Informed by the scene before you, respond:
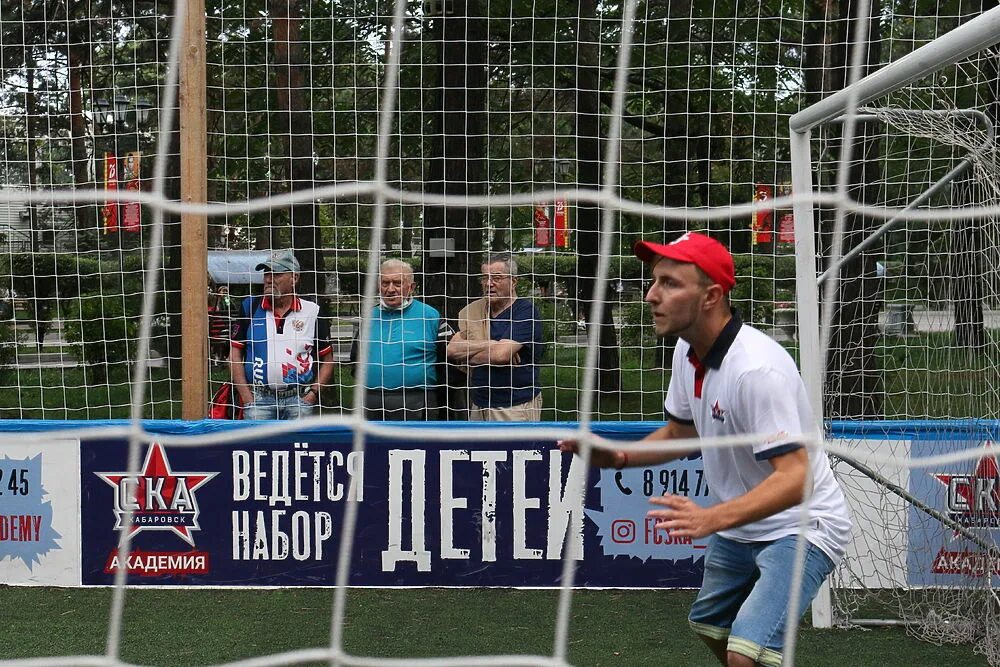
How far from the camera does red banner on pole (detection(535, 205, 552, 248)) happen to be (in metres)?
6.66

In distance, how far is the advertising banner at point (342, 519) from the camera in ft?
18.1

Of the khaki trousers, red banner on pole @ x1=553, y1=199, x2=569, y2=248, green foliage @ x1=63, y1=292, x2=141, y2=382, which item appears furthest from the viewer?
green foliage @ x1=63, y1=292, x2=141, y2=382

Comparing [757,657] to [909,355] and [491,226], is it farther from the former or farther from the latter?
[491,226]

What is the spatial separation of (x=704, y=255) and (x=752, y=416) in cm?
45

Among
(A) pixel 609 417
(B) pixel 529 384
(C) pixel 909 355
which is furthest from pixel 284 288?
(C) pixel 909 355

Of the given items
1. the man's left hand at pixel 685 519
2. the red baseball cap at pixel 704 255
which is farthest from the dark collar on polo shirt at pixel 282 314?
the man's left hand at pixel 685 519

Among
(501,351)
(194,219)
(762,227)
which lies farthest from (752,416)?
(762,227)

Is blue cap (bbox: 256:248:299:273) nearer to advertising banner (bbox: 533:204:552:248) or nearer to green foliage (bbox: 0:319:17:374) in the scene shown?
advertising banner (bbox: 533:204:552:248)

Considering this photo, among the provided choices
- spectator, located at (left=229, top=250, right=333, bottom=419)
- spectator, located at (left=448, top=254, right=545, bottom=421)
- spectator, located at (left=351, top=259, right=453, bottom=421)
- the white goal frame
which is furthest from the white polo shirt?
spectator, located at (left=229, top=250, right=333, bottom=419)

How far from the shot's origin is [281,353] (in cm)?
584

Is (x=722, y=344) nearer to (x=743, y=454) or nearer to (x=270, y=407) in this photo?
(x=743, y=454)

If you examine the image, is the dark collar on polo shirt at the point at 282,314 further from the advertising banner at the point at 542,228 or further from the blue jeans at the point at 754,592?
the blue jeans at the point at 754,592

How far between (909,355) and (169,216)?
454 cm

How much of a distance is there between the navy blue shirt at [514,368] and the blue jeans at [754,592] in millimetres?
2633
